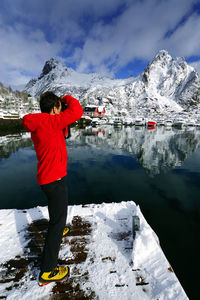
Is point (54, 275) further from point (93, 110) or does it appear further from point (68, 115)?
point (93, 110)

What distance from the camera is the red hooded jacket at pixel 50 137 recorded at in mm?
1840

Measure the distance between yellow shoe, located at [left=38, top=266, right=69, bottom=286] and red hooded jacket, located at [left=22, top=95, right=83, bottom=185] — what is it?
149 centimetres

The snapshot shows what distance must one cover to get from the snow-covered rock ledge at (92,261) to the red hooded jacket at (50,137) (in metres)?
1.70

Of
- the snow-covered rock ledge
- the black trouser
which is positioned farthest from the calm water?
the black trouser

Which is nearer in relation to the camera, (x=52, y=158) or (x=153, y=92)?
(x=52, y=158)

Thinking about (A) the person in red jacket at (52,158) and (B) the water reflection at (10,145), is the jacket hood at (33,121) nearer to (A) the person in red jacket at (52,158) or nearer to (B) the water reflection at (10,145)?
(A) the person in red jacket at (52,158)

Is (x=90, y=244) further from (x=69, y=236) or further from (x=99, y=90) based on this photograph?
(x=99, y=90)

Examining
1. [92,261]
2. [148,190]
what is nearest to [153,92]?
[148,190]

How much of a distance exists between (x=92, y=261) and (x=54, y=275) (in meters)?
0.69

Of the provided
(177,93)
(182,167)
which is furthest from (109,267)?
(177,93)

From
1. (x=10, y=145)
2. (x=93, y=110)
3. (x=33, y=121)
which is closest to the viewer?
(x=33, y=121)

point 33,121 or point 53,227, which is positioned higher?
point 33,121

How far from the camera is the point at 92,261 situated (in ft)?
8.30

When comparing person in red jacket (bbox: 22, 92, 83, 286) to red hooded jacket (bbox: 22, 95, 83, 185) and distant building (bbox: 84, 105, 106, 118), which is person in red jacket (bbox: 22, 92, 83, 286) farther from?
distant building (bbox: 84, 105, 106, 118)
